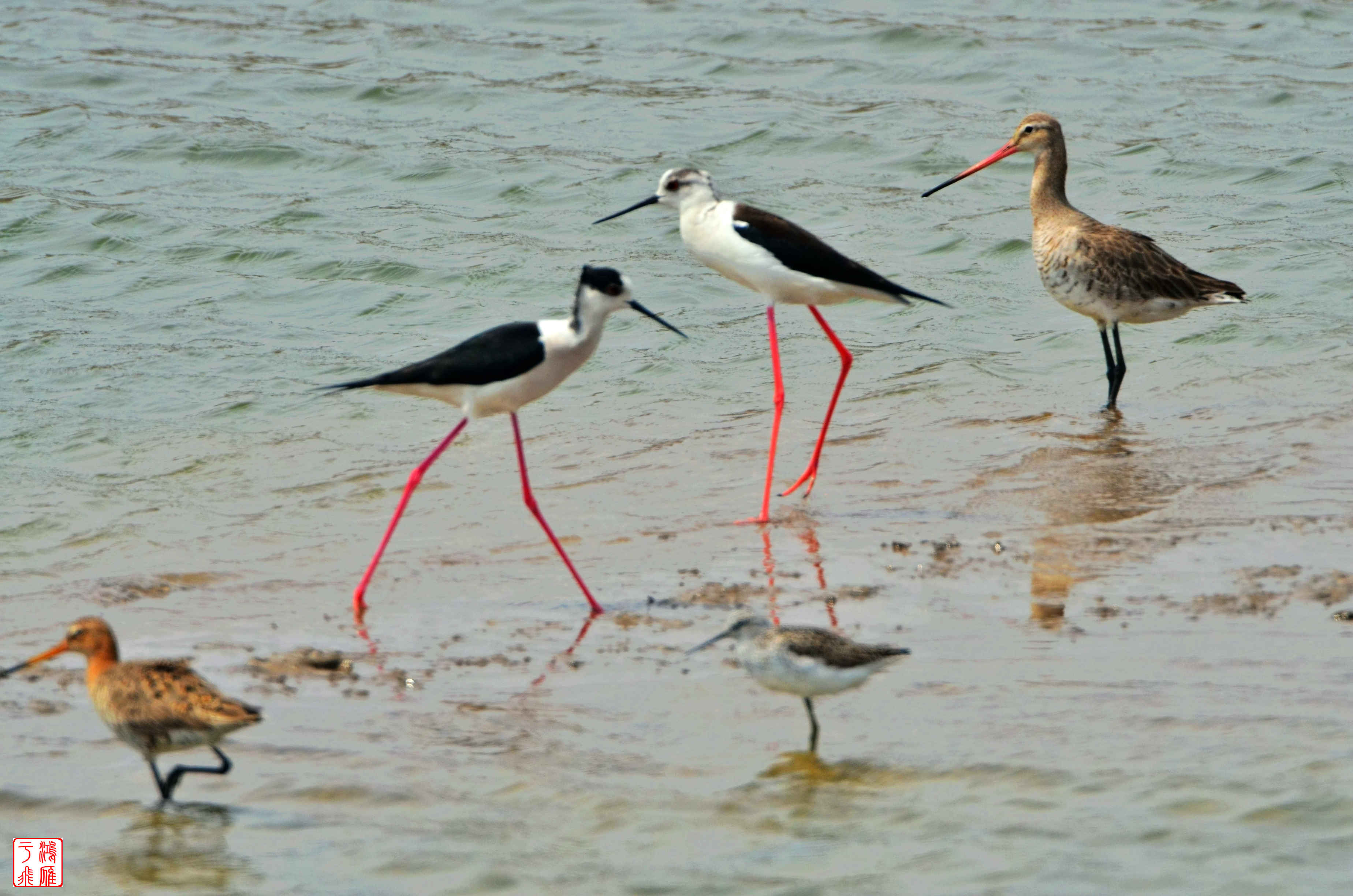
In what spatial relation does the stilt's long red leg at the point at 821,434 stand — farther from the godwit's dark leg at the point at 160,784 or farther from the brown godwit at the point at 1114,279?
the godwit's dark leg at the point at 160,784

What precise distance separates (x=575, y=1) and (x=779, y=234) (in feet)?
44.4

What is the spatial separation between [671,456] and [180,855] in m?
5.16

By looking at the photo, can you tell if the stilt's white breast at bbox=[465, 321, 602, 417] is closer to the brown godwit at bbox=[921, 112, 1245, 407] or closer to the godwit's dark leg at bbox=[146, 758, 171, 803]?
the godwit's dark leg at bbox=[146, 758, 171, 803]

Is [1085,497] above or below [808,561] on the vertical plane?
above

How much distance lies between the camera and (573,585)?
7.71 metres

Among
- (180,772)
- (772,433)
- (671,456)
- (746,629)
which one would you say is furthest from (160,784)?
(772,433)

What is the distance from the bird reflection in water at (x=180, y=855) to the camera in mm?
5113

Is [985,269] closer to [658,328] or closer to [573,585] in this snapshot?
[658,328]

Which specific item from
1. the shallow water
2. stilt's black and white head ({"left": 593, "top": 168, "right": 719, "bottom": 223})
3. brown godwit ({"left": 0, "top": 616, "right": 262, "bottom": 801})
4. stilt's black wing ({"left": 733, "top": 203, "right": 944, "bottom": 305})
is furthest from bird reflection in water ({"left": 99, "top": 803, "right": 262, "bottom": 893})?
stilt's black and white head ({"left": 593, "top": 168, "right": 719, "bottom": 223})

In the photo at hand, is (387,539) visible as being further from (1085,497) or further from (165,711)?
(1085,497)

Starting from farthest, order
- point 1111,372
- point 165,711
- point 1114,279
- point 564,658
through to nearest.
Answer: point 1111,372 → point 1114,279 → point 564,658 → point 165,711

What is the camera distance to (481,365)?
7.56 metres

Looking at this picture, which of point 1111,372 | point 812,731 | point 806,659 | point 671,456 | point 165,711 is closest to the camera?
point 165,711

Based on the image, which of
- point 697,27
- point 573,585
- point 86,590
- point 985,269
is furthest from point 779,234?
point 697,27
